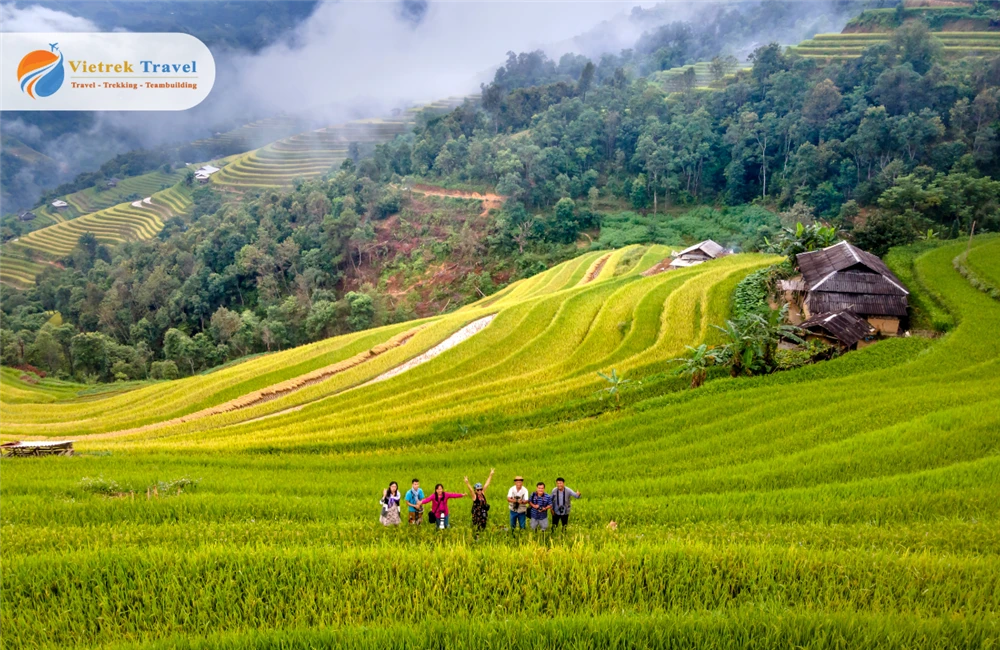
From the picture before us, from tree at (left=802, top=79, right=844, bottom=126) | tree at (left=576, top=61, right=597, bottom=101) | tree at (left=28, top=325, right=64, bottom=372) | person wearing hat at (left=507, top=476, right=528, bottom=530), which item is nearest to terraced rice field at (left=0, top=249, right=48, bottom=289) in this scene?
tree at (left=28, top=325, right=64, bottom=372)

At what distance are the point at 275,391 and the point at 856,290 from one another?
23.8 metres

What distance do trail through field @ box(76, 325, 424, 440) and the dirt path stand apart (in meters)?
16.9

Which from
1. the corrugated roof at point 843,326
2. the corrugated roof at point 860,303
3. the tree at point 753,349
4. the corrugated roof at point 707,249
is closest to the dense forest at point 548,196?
the corrugated roof at point 707,249

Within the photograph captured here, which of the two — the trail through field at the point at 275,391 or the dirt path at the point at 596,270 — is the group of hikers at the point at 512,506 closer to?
the trail through field at the point at 275,391

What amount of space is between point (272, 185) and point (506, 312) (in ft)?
263

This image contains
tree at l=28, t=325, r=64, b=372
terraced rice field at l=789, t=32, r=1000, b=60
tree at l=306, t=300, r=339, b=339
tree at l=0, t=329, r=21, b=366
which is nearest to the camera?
tree at l=0, t=329, r=21, b=366

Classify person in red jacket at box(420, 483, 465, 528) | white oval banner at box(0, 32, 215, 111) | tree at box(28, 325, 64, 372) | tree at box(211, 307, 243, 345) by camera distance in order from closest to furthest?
person in red jacket at box(420, 483, 465, 528)
white oval banner at box(0, 32, 215, 111)
tree at box(28, 325, 64, 372)
tree at box(211, 307, 243, 345)

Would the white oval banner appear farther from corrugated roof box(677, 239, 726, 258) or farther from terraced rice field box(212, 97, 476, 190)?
corrugated roof box(677, 239, 726, 258)

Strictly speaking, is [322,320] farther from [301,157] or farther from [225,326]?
[301,157]

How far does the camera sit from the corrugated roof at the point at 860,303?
18.9 metres

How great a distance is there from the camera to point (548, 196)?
197 feet

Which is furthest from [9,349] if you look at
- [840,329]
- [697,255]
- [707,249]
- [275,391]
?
[840,329]

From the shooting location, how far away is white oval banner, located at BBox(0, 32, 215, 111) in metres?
41.1

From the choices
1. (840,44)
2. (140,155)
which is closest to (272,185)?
(140,155)
